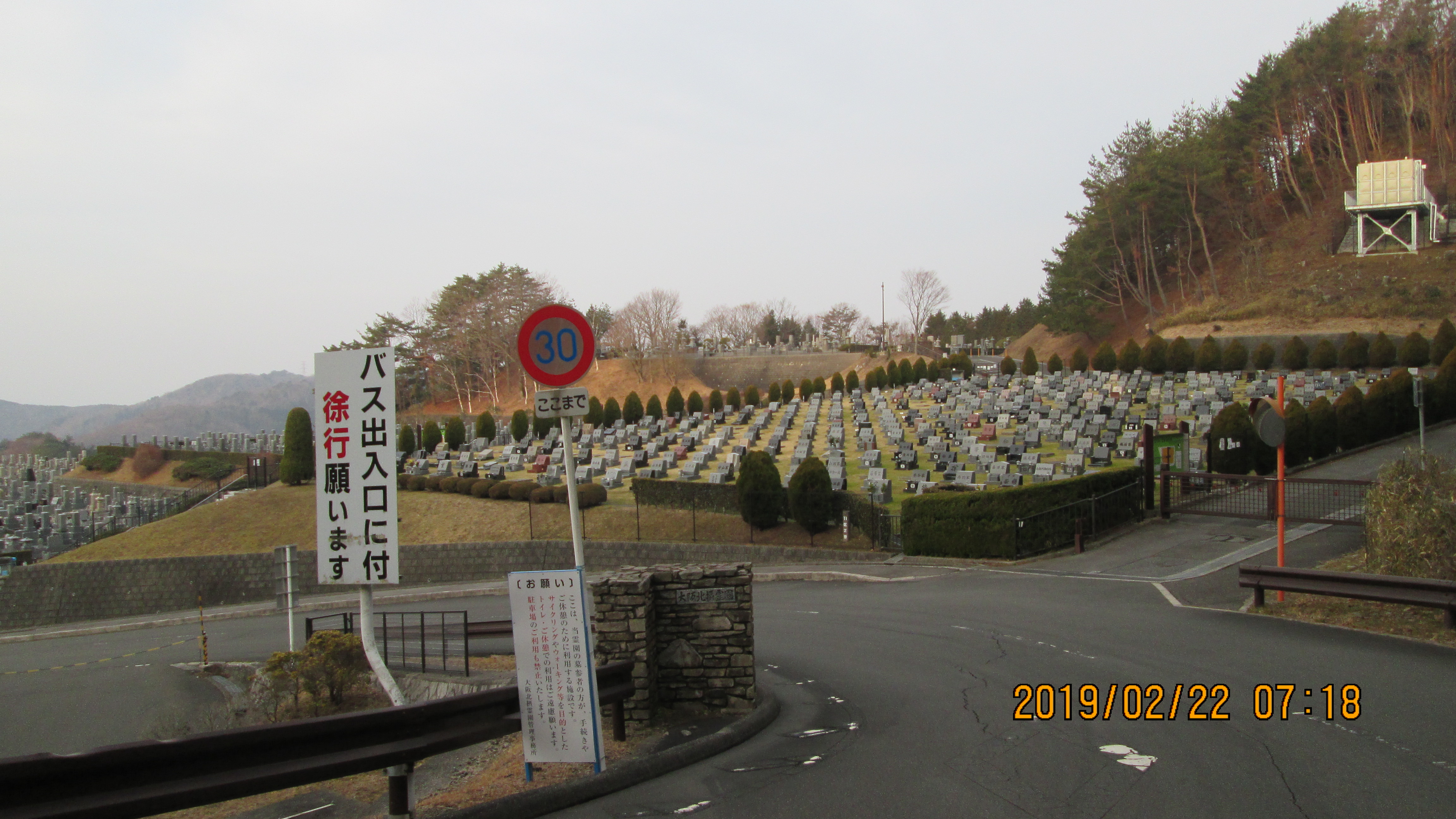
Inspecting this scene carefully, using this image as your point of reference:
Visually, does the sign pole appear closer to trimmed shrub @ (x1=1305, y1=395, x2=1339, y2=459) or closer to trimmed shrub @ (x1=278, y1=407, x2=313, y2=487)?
trimmed shrub @ (x1=1305, y1=395, x2=1339, y2=459)

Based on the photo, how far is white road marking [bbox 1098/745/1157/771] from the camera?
5.61m

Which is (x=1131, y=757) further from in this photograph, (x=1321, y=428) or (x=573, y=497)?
(x=1321, y=428)

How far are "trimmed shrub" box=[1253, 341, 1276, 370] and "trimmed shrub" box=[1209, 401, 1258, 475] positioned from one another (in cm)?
2648

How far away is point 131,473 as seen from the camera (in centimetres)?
5194

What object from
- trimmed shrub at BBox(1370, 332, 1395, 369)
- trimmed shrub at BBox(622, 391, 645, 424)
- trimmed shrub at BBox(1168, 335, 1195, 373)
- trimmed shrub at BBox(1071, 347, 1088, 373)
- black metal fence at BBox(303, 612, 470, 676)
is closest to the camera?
black metal fence at BBox(303, 612, 470, 676)

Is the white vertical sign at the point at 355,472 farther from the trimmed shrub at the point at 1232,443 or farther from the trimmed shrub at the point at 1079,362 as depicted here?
the trimmed shrub at the point at 1079,362

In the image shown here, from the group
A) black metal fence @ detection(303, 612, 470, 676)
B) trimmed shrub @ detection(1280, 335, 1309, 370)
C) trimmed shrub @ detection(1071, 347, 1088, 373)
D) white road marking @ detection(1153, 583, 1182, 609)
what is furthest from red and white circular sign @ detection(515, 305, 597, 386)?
trimmed shrub @ detection(1280, 335, 1309, 370)


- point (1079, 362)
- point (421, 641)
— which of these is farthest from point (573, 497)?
point (1079, 362)

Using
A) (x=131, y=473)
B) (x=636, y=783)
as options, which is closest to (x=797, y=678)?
(x=636, y=783)

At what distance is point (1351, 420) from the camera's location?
87.2ft

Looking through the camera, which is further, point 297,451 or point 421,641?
point 297,451

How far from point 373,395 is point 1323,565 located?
14.2m
